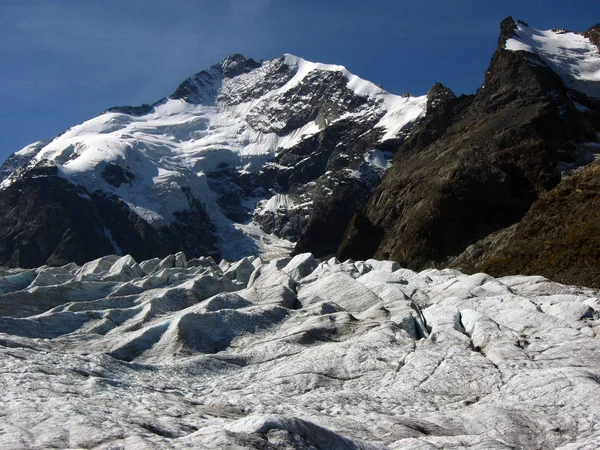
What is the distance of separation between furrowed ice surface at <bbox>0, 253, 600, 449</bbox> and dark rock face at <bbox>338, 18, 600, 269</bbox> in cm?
7893

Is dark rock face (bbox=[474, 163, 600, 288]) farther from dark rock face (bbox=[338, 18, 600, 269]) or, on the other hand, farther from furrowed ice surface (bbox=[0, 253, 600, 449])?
Result: dark rock face (bbox=[338, 18, 600, 269])

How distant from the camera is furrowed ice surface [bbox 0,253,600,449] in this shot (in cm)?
2266

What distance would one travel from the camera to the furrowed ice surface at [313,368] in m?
22.7

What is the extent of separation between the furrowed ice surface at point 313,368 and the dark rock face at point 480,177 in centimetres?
7893

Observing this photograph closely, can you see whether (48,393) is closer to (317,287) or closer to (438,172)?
(317,287)

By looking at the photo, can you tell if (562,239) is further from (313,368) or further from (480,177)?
(480,177)

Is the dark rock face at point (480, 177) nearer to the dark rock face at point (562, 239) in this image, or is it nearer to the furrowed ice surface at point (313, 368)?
the dark rock face at point (562, 239)

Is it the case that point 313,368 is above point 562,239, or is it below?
below

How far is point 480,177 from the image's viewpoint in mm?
147000

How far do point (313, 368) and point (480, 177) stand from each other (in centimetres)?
11801

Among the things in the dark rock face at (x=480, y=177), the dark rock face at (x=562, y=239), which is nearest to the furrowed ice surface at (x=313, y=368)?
the dark rock face at (x=562, y=239)

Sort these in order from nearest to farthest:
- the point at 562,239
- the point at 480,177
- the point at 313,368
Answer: the point at 313,368 < the point at 562,239 < the point at 480,177

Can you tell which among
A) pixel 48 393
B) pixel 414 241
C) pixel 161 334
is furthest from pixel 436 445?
pixel 414 241

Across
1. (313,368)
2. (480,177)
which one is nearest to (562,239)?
(313,368)
